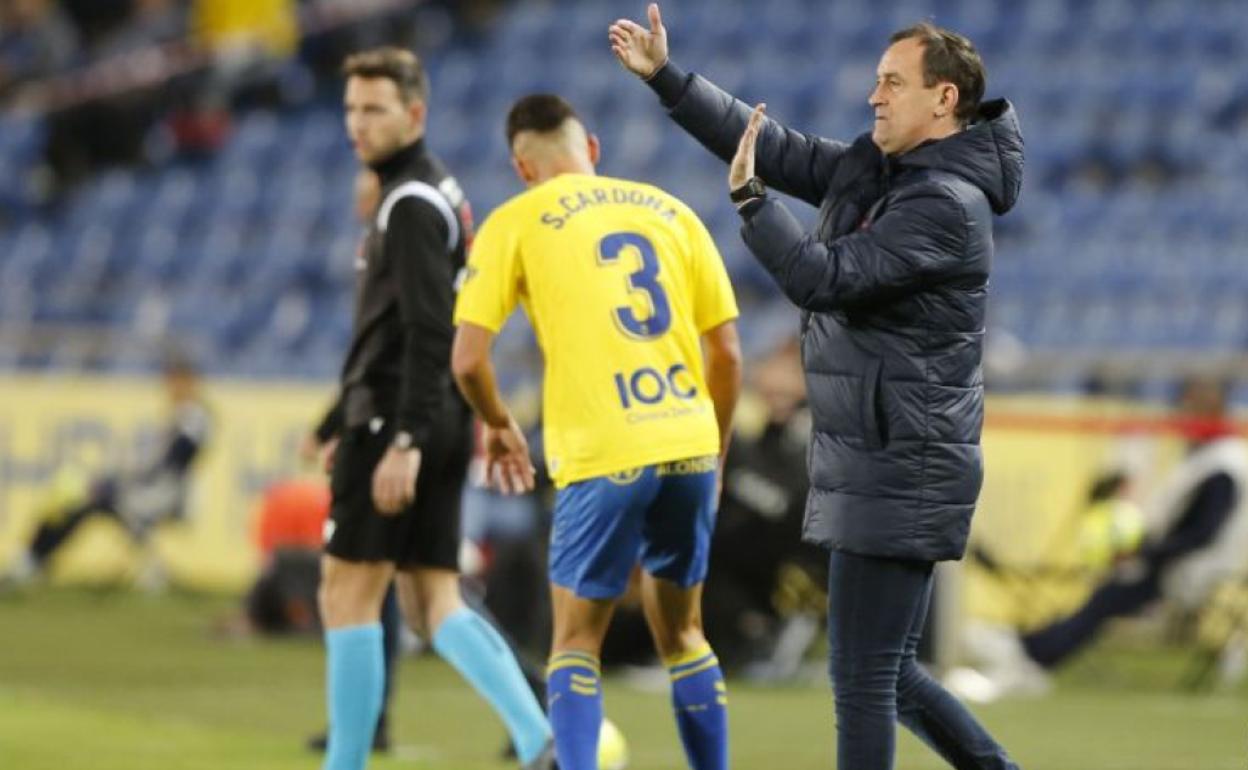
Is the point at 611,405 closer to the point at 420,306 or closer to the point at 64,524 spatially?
the point at 420,306

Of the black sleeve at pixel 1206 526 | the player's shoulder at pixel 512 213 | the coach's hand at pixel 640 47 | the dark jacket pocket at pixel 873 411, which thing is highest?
the coach's hand at pixel 640 47

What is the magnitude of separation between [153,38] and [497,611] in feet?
49.9

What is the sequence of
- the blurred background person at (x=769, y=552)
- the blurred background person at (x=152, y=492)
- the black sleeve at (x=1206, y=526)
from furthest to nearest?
the blurred background person at (x=152, y=492) < the black sleeve at (x=1206, y=526) < the blurred background person at (x=769, y=552)

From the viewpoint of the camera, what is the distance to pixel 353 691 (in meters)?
7.21

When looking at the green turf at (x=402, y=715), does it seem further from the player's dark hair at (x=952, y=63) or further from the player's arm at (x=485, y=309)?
the player's dark hair at (x=952, y=63)

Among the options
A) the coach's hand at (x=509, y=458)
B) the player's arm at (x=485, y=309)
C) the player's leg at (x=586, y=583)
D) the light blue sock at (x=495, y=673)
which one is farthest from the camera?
the light blue sock at (x=495, y=673)

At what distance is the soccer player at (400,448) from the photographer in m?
7.20

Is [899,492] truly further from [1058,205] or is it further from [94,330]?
[94,330]

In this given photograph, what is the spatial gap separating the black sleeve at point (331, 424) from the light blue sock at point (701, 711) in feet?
4.67

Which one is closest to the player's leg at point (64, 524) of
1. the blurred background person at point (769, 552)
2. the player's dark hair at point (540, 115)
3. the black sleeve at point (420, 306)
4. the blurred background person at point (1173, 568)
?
the blurred background person at point (769, 552)

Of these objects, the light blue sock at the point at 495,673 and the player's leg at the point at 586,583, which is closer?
the player's leg at the point at 586,583

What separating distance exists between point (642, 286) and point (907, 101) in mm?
1099

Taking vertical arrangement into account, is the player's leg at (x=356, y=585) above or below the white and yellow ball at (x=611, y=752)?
above

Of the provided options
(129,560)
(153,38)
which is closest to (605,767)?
(129,560)
